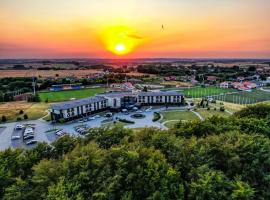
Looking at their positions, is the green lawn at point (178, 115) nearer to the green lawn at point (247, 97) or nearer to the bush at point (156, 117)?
the bush at point (156, 117)

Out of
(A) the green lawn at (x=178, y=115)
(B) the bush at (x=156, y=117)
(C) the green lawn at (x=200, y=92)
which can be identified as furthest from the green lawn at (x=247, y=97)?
Result: (B) the bush at (x=156, y=117)

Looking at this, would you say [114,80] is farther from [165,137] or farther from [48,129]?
[165,137]

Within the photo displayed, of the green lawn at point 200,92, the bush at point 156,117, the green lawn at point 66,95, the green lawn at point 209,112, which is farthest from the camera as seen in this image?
the green lawn at point 200,92

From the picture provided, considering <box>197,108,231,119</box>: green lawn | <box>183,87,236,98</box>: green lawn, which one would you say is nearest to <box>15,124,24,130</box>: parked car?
<box>197,108,231,119</box>: green lawn

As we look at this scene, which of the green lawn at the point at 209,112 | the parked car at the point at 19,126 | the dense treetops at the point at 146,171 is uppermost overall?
the dense treetops at the point at 146,171

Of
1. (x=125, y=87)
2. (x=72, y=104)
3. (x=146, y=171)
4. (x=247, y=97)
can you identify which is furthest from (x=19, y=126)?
(x=247, y=97)

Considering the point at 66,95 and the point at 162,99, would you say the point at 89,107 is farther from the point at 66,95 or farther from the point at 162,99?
the point at 66,95

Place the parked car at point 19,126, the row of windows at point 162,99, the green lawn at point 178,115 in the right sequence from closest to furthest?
1. the parked car at point 19,126
2. the green lawn at point 178,115
3. the row of windows at point 162,99

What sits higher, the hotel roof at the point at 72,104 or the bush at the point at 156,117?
the hotel roof at the point at 72,104

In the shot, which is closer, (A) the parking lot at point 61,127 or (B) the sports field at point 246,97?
(A) the parking lot at point 61,127
